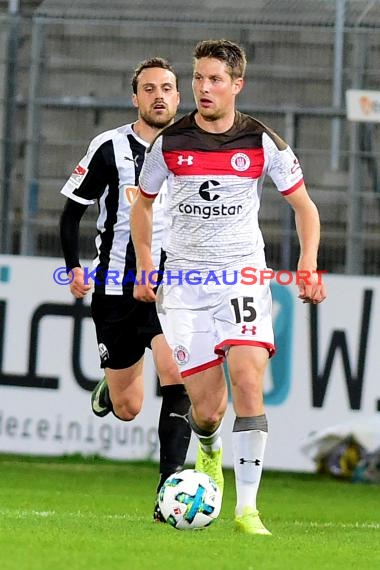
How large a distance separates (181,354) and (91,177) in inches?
68.3

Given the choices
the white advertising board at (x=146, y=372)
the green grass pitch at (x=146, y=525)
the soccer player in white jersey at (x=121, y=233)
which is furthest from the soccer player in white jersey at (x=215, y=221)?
the white advertising board at (x=146, y=372)

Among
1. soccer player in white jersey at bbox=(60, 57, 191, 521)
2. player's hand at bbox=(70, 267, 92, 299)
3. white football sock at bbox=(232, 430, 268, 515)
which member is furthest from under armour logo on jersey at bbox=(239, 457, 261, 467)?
player's hand at bbox=(70, 267, 92, 299)

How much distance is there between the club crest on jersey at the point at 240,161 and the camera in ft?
23.2

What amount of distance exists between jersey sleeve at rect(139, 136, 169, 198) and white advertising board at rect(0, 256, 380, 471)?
15.5 feet

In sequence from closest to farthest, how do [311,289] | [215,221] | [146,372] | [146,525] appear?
1. [311,289]
2. [215,221]
3. [146,525]
4. [146,372]

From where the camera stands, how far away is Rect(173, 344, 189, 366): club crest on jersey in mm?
7113

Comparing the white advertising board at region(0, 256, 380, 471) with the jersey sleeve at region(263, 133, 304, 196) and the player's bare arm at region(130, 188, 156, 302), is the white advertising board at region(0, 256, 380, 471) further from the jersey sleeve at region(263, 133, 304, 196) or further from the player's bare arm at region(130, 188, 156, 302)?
the jersey sleeve at region(263, 133, 304, 196)

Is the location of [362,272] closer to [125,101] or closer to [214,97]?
[125,101]

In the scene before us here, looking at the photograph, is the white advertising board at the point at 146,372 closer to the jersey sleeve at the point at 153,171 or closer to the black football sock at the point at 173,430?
the black football sock at the point at 173,430

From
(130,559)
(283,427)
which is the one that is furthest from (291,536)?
(283,427)

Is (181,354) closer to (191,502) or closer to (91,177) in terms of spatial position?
(191,502)

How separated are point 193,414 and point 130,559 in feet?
6.27

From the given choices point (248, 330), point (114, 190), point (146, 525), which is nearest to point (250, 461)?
point (248, 330)

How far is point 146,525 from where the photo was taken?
7.21m
